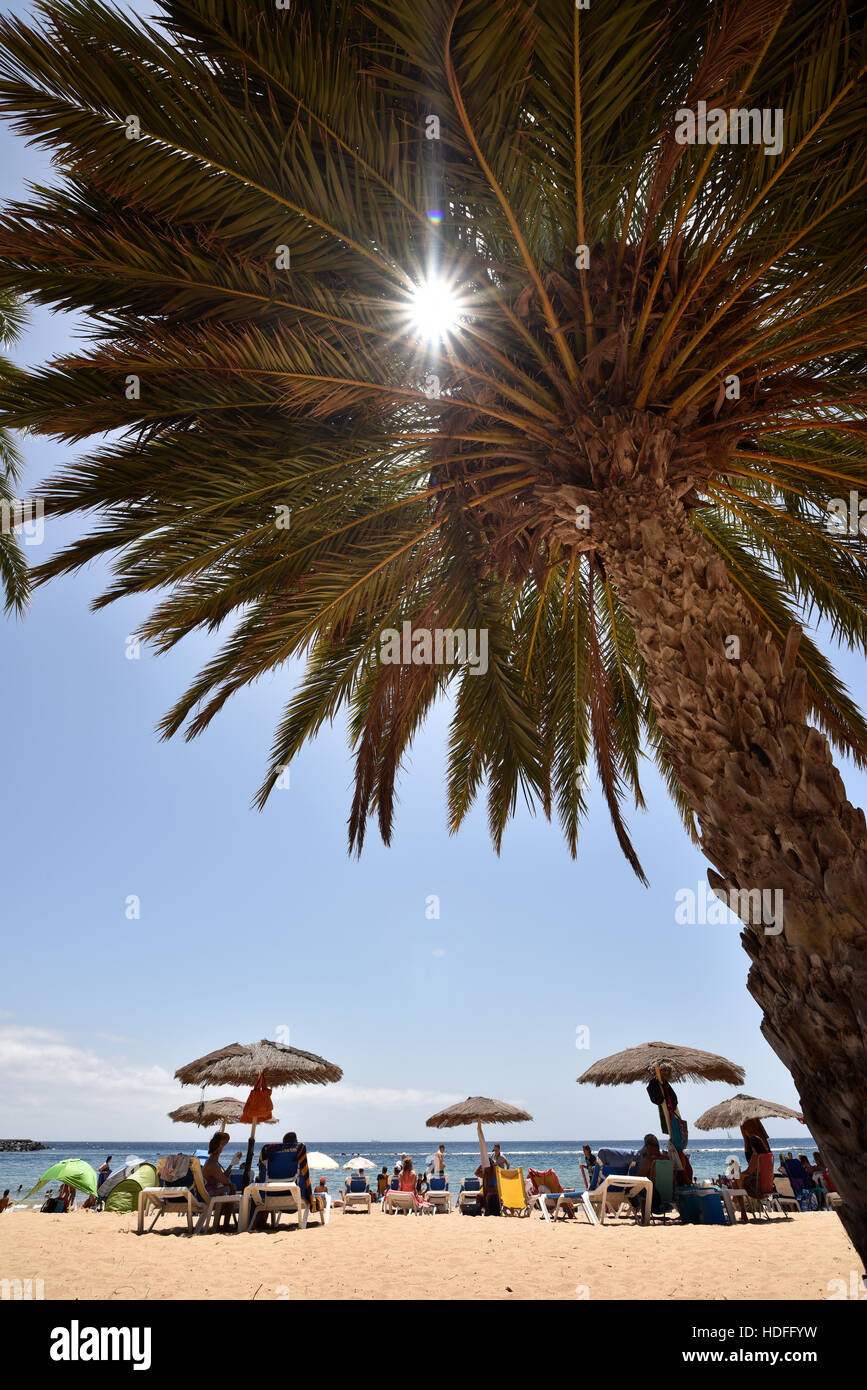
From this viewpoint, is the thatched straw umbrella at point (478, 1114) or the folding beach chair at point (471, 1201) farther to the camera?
the thatched straw umbrella at point (478, 1114)

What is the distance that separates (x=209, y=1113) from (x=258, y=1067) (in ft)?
18.6

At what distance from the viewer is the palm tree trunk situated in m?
3.34

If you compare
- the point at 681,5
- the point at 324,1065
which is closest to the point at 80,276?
the point at 681,5

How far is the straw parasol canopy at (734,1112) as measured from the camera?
18.8 m

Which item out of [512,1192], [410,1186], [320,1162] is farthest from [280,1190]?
[320,1162]

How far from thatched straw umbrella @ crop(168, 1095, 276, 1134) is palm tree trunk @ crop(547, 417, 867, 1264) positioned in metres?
16.3

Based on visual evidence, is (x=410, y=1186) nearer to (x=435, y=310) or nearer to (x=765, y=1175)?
(x=765, y=1175)

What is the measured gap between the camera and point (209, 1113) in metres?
17.8

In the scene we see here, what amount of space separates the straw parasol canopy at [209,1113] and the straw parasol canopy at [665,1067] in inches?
317

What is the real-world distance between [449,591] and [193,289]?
2.57 metres

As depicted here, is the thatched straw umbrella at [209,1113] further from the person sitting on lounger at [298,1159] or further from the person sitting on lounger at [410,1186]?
the person sitting on lounger at [298,1159]

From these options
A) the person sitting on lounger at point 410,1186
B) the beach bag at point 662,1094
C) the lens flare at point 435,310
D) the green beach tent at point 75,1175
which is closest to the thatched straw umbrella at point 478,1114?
the person sitting on lounger at point 410,1186

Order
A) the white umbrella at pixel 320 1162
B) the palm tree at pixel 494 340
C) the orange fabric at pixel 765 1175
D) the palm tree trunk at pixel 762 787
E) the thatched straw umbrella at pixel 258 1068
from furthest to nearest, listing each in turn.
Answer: the white umbrella at pixel 320 1162 < the thatched straw umbrella at pixel 258 1068 < the orange fabric at pixel 765 1175 < the palm tree at pixel 494 340 < the palm tree trunk at pixel 762 787
